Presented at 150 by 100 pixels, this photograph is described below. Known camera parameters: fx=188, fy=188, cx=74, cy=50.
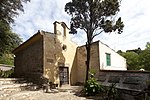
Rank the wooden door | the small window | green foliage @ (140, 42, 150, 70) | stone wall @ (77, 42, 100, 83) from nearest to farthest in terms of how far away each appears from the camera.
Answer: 1. the wooden door
2. stone wall @ (77, 42, 100, 83)
3. the small window
4. green foliage @ (140, 42, 150, 70)

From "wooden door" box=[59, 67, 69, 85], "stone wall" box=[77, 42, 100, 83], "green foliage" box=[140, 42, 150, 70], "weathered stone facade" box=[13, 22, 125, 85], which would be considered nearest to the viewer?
"weathered stone facade" box=[13, 22, 125, 85]

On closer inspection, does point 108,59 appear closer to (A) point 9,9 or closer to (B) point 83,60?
(B) point 83,60

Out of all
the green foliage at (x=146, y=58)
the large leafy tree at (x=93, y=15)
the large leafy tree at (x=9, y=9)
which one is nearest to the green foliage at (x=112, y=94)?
the large leafy tree at (x=93, y=15)

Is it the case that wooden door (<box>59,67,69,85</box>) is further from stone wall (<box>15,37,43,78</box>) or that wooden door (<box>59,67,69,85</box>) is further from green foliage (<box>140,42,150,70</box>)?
green foliage (<box>140,42,150,70</box>)

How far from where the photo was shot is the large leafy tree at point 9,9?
17.9 metres

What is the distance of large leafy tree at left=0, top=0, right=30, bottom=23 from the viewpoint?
17897 millimetres

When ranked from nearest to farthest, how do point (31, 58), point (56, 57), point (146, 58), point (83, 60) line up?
point (56, 57) < point (31, 58) < point (83, 60) < point (146, 58)

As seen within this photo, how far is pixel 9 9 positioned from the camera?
18312 millimetres

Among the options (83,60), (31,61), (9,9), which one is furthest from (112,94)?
(9,9)

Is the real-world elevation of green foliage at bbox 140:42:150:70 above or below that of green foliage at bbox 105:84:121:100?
above

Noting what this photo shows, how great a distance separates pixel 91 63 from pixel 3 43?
9433 millimetres

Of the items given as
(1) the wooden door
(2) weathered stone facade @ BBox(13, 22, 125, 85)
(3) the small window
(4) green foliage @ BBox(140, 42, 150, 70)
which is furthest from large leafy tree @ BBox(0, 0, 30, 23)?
(4) green foliage @ BBox(140, 42, 150, 70)

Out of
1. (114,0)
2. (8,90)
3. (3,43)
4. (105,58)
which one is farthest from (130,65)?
(8,90)

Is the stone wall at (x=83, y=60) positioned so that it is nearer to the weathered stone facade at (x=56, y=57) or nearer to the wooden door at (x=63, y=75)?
the weathered stone facade at (x=56, y=57)
